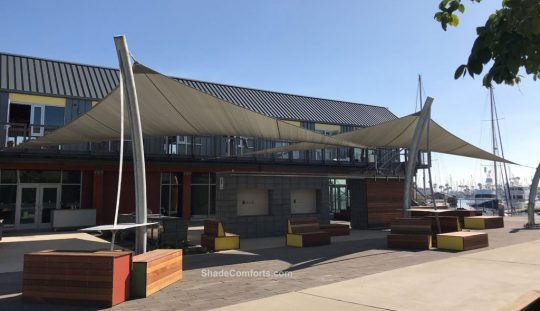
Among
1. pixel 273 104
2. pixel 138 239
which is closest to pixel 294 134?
pixel 138 239

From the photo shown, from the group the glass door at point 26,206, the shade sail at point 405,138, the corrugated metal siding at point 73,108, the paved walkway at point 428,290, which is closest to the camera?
the paved walkway at point 428,290

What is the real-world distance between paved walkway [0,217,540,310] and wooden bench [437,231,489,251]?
389 millimetres

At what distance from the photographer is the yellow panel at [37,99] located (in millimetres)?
19766

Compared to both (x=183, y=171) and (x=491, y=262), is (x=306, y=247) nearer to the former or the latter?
(x=491, y=262)

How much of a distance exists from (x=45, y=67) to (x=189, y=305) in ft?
65.5

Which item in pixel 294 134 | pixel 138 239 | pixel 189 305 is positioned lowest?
pixel 189 305

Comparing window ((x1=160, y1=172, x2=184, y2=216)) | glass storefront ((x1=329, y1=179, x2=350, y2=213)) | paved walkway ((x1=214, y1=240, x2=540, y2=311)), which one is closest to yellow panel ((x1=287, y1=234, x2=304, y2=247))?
paved walkway ((x1=214, y1=240, x2=540, y2=311))

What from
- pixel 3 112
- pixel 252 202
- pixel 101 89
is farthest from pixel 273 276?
pixel 101 89

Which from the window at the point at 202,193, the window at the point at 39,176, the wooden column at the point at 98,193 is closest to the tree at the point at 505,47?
the wooden column at the point at 98,193

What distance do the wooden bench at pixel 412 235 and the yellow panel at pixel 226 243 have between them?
488 cm

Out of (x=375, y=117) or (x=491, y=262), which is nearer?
(x=491, y=262)

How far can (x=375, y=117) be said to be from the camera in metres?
35.1

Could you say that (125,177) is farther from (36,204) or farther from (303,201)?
(303,201)

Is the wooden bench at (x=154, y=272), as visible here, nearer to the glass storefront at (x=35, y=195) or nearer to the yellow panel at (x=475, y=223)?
the glass storefront at (x=35, y=195)
